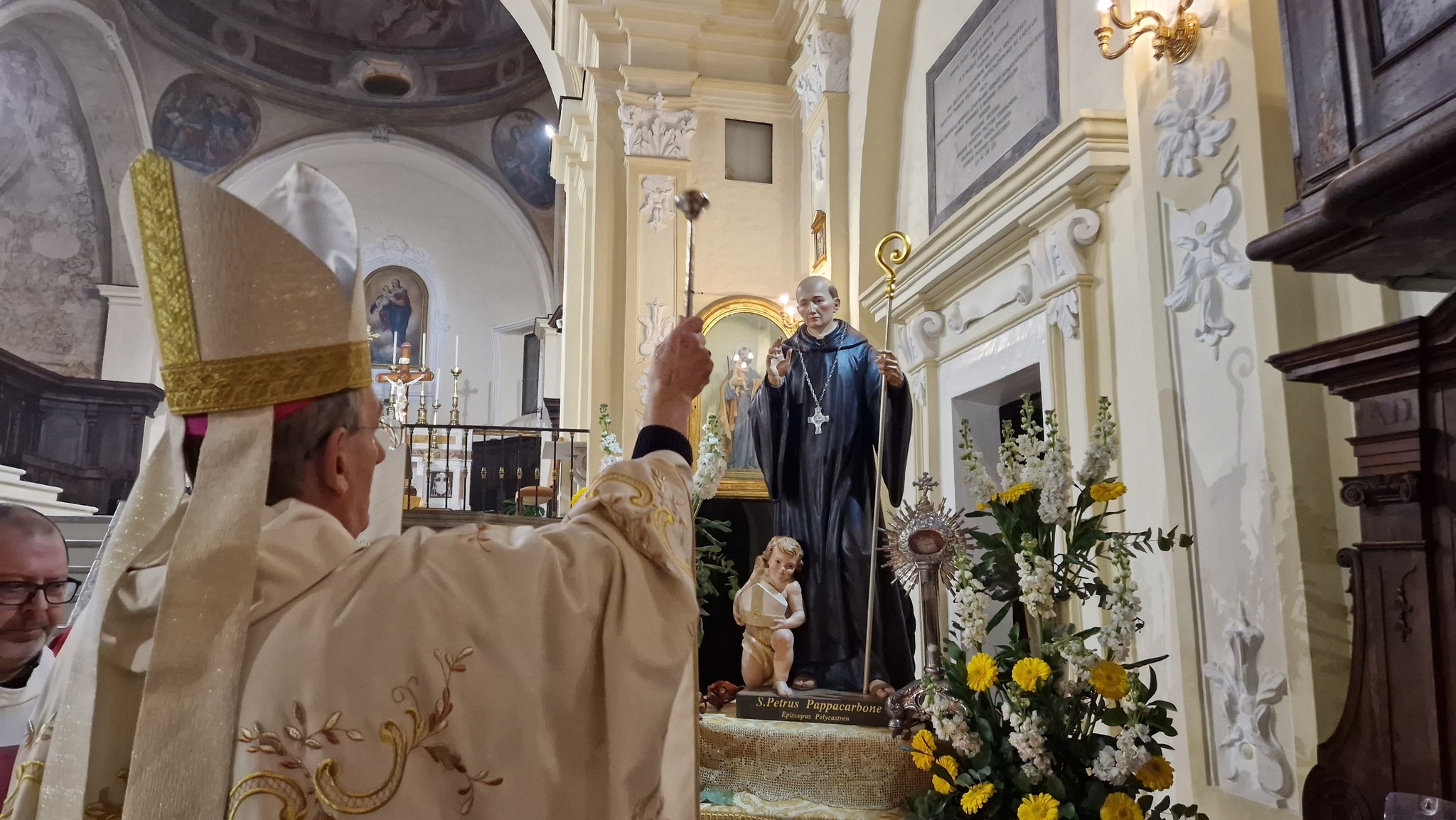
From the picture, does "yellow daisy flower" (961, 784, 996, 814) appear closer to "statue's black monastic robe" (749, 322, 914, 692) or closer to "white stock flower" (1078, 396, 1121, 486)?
"white stock flower" (1078, 396, 1121, 486)

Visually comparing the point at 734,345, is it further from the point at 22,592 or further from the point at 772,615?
the point at 22,592

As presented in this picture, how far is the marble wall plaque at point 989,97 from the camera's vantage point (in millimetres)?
5340

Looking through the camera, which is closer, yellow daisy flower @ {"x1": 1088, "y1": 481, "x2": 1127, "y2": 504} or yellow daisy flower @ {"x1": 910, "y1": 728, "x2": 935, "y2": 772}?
yellow daisy flower @ {"x1": 1088, "y1": 481, "x2": 1127, "y2": 504}

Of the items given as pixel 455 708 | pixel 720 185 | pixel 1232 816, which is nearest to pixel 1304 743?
pixel 1232 816

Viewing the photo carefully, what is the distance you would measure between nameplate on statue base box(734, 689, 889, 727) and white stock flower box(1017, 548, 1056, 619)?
1104 mm

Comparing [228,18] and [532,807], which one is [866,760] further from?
[228,18]

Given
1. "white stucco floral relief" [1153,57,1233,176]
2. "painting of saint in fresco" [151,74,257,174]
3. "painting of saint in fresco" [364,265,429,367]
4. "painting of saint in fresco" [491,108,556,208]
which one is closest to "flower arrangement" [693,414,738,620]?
"white stucco floral relief" [1153,57,1233,176]

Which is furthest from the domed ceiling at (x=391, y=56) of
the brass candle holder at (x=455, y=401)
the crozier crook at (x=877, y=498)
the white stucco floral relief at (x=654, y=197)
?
the crozier crook at (x=877, y=498)

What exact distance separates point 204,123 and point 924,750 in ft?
61.0

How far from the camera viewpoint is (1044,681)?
8.95 ft

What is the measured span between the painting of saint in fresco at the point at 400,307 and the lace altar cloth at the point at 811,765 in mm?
17179

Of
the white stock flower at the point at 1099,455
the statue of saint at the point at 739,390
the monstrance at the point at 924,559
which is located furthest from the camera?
the statue of saint at the point at 739,390

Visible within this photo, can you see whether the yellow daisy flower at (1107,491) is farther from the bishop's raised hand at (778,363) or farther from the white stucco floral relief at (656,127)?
the white stucco floral relief at (656,127)

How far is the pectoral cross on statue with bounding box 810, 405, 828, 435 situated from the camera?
439 cm
